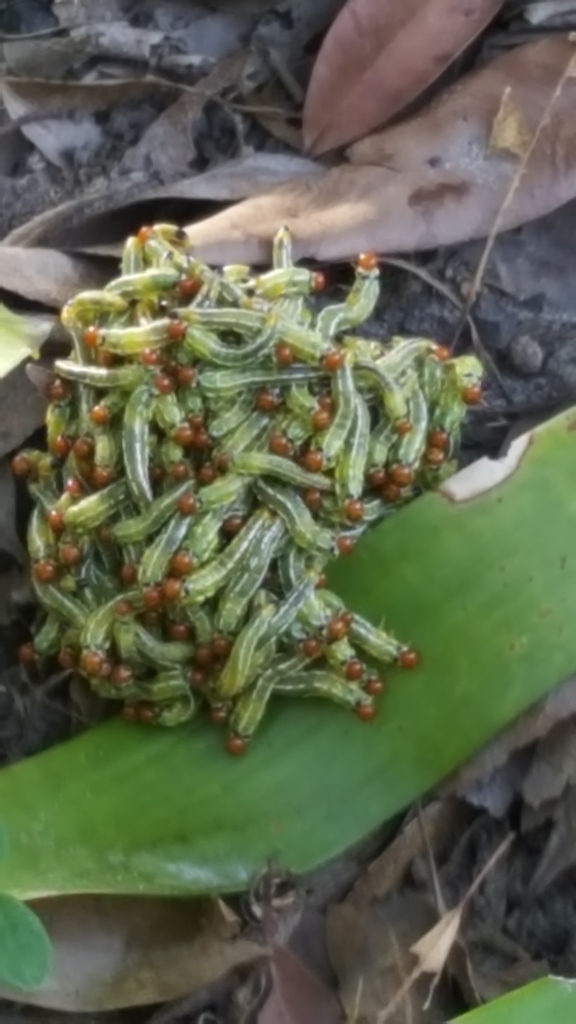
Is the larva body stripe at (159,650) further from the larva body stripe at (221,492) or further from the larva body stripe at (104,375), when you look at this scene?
the larva body stripe at (104,375)

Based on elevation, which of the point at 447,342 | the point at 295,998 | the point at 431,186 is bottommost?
the point at 295,998

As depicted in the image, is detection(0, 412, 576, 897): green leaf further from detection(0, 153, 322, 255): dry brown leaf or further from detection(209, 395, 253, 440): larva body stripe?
detection(0, 153, 322, 255): dry brown leaf

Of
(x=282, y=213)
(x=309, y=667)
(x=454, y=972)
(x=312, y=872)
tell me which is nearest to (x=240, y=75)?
(x=282, y=213)

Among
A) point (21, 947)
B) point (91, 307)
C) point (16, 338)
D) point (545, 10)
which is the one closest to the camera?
point (21, 947)

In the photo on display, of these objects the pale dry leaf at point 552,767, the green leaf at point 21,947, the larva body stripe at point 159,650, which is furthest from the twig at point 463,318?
the green leaf at point 21,947

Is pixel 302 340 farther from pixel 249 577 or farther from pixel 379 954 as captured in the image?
pixel 379 954

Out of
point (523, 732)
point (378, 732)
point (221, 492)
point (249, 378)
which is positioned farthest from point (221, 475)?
point (523, 732)
